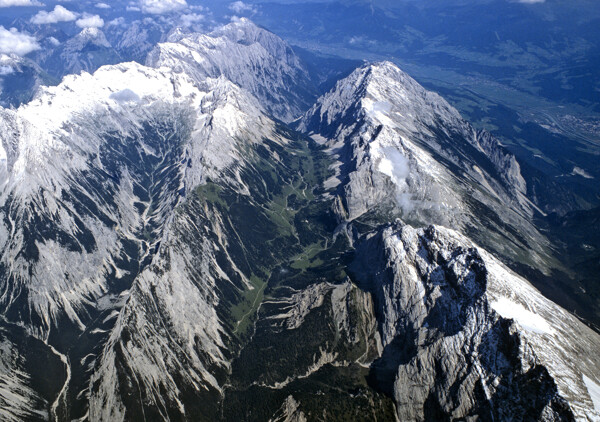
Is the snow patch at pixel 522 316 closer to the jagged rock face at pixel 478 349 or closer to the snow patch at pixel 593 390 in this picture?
the jagged rock face at pixel 478 349

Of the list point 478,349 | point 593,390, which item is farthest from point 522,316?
point 593,390

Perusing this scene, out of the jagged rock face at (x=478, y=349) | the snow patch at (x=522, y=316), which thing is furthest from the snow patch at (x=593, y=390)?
the snow patch at (x=522, y=316)

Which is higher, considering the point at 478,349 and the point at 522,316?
the point at 522,316

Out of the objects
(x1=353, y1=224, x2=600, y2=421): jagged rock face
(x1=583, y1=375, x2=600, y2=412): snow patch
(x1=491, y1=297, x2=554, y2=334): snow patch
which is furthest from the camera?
(x1=491, y1=297, x2=554, y2=334): snow patch

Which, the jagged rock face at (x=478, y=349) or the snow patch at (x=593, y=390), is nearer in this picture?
the snow patch at (x=593, y=390)

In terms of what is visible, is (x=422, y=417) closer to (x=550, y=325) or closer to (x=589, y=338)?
(x=550, y=325)

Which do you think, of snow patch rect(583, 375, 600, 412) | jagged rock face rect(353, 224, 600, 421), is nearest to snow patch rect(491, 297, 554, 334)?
jagged rock face rect(353, 224, 600, 421)

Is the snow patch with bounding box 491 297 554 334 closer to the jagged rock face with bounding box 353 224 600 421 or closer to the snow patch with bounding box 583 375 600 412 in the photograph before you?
the jagged rock face with bounding box 353 224 600 421

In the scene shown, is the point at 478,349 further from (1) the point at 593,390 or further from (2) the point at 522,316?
(1) the point at 593,390
